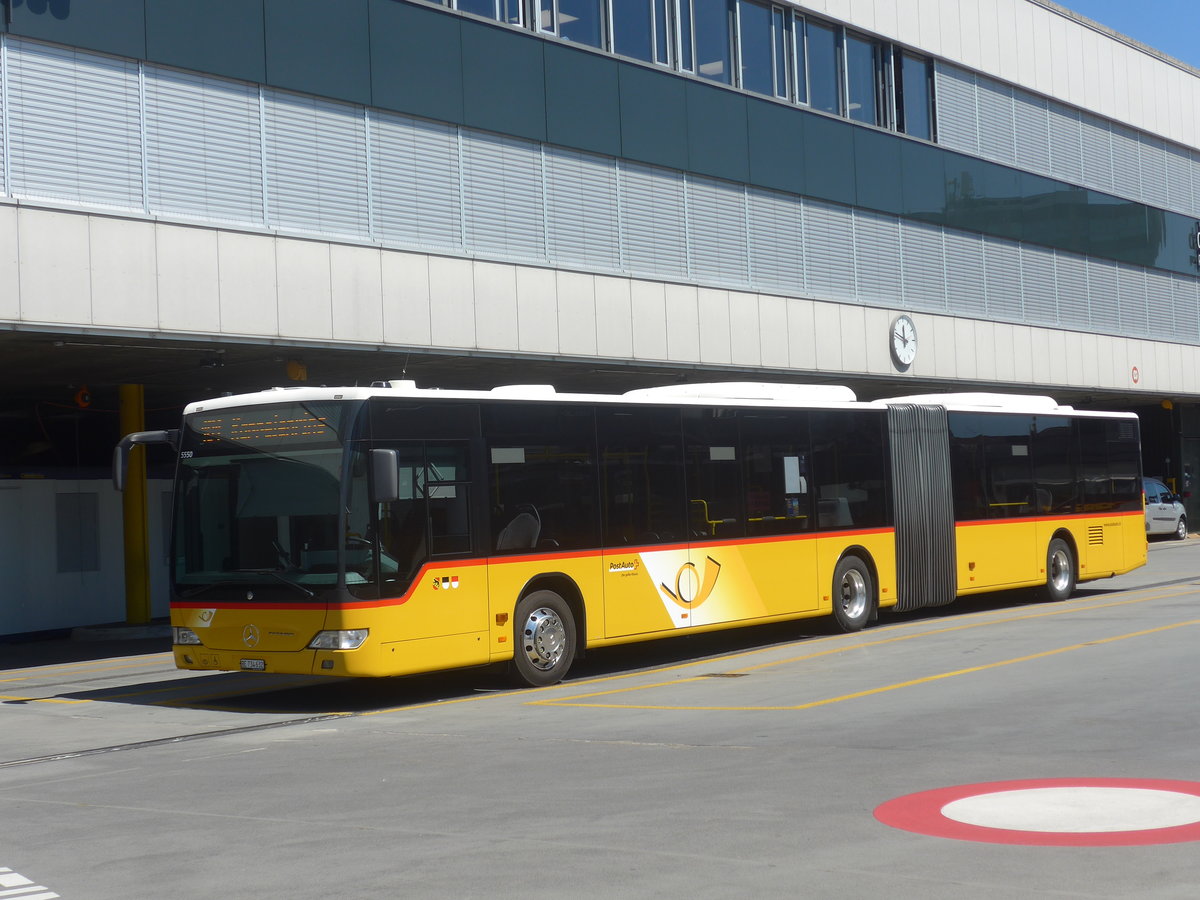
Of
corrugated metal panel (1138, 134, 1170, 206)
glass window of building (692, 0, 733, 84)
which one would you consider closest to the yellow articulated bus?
glass window of building (692, 0, 733, 84)

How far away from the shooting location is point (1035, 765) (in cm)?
861

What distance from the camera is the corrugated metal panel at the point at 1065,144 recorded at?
3741 centimetres

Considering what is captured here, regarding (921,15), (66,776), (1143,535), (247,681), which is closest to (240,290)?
(247,681)

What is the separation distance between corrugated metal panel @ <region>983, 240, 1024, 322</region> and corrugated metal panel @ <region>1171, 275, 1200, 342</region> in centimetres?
913

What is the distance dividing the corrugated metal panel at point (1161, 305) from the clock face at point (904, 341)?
490 inches

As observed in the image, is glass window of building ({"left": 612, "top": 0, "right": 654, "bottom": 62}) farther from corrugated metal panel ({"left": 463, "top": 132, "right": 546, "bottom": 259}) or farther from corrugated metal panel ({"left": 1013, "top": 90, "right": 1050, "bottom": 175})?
corrugated metal panel ({"left": 1013, "top": 90, "right": 1050, "bottom": 175})

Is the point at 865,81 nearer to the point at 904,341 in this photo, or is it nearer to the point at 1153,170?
the point at 904,341

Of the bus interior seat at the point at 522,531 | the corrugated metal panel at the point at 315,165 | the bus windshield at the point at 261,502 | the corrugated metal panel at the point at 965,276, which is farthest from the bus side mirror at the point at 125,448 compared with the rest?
the corrugated metal panel at the point at 965,276

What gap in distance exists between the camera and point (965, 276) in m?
33.7

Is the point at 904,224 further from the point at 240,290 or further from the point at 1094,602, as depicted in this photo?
the point at 240,290

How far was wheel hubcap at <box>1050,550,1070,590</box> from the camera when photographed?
23062 mm

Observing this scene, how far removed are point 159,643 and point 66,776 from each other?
12.3m

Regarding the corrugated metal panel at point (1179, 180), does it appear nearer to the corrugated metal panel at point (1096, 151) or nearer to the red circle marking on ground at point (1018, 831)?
the corrugated metal panel at point (1096, 151)

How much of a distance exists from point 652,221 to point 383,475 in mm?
14113
